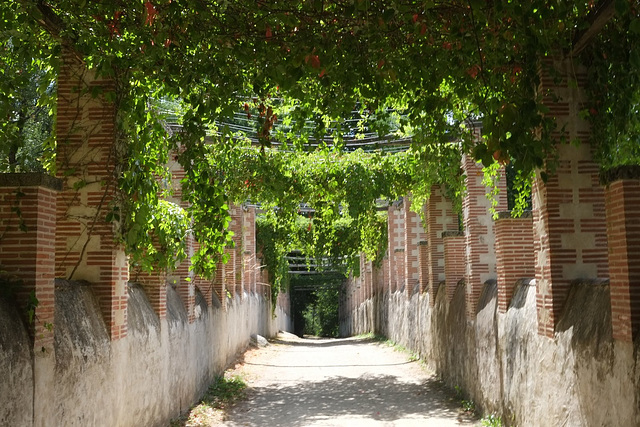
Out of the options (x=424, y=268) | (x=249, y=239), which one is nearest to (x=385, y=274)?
(x=249, y=239)

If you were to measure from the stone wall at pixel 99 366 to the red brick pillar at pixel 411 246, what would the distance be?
9.28 m

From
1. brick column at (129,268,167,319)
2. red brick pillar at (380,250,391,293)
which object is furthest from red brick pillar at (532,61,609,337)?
red brick pillar at (380,250,391,293)

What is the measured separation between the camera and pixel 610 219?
5898mm

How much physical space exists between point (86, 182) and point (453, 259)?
8731mm

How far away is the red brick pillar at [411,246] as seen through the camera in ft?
68.9

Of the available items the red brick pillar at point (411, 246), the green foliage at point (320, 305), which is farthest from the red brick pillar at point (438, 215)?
the green foliage at point (320, 305)

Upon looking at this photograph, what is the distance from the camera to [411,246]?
68.9ft

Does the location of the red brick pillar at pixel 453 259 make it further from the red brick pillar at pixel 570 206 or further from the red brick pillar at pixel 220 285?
the red brick pillar at pixel 570 206

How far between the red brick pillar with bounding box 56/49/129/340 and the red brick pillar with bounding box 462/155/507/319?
675cm

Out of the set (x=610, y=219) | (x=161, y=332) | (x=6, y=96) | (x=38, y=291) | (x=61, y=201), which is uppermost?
(x=6, y=96)

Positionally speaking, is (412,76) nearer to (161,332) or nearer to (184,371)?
(161,332)

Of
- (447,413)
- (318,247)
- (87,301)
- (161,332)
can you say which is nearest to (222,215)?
(87,301)

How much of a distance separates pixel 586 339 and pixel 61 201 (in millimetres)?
5899

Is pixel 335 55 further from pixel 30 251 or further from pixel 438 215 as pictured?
pixel 438 215
